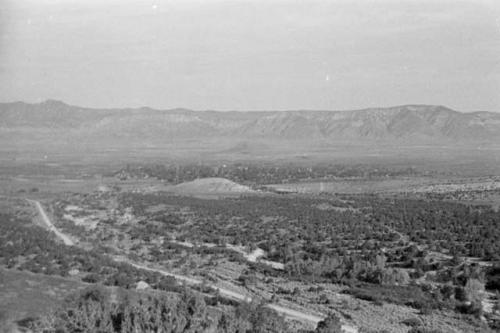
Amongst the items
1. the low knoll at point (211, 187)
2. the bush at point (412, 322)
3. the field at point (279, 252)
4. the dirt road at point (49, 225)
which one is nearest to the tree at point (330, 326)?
the field at point (279, 252)

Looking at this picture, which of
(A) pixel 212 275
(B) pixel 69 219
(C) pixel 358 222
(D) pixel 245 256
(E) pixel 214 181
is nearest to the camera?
(A) pixel 212 275

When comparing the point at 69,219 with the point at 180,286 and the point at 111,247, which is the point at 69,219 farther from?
the point at 180,286

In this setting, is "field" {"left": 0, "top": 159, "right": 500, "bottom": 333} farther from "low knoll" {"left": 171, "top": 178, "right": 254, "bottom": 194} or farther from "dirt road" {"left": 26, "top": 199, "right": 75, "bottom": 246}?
"low knoll" {"left": 171, "top": 178, "right": 254, "bottom": 194}

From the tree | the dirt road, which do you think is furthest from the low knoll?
the tree

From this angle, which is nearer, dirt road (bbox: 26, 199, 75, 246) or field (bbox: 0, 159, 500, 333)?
field (bbox: 0, 159, 500, 333)

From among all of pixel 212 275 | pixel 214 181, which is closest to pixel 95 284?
pixel 212 275

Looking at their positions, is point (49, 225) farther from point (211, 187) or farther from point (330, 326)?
point (211, 187)

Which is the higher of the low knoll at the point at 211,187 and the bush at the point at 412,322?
the bush at the point at 412,322

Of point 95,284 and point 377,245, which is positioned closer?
point 95,284

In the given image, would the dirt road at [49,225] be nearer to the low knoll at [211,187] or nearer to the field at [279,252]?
the field at [279,252]

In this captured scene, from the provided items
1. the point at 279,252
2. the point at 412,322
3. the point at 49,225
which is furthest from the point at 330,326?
the point at 49,225

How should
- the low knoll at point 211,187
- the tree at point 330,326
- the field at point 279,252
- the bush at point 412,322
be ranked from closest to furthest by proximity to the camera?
1. the tree at point 330,326
2. the bush at point 412,322
3. the field at point 279,252
4. the low knoll at point 211,187
